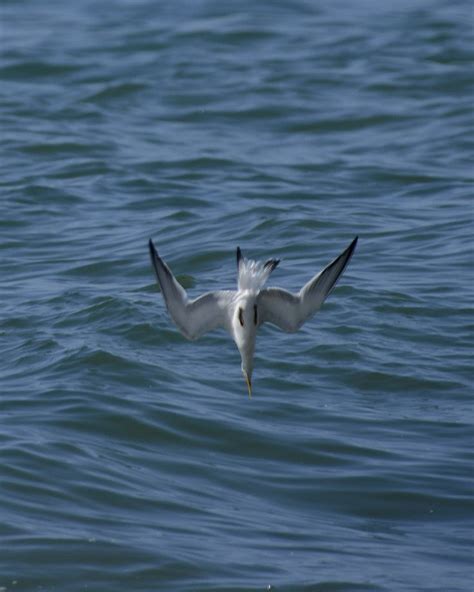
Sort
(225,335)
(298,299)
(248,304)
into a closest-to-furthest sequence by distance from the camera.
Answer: (248,304)
(298,299)
(225,335)

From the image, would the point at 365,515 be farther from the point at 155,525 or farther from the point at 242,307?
the point at 242,307

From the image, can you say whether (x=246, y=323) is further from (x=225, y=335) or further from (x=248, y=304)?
(x=225, y=335)

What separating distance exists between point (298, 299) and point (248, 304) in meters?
0.57

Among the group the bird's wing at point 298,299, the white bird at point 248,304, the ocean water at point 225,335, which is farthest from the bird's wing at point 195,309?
the ocean water at point 225,335

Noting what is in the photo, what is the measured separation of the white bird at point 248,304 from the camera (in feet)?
22.5

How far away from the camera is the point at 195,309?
23.9 ft

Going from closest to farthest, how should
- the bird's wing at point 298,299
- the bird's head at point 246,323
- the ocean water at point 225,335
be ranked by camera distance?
the bird's head at point 246,323, the bird's wing at point 298,299, the ocean water at point 225,335

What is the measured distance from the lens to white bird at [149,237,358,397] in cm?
686

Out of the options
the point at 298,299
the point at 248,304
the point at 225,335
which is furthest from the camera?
the point at 225,335

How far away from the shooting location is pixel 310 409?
960cm

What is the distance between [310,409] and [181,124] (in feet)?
30.2

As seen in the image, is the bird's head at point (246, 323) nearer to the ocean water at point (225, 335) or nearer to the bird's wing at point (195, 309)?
the bird's wing at point (195, 309)

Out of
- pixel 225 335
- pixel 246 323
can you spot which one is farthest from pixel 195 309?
pixel 225 335

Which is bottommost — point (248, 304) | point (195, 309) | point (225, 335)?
point (225, 335)
